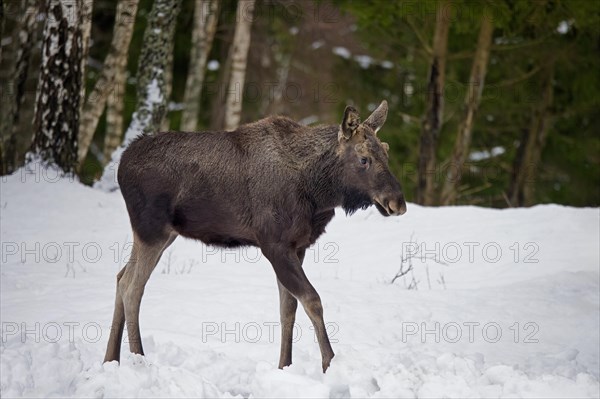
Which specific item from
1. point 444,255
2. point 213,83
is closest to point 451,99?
point 213,83

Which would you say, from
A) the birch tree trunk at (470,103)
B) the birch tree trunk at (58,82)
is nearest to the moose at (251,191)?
the birch tree trunk at (58,82)

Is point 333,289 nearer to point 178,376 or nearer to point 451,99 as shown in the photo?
point 178,376

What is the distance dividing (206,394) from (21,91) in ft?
35.9

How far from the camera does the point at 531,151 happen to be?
2148cm

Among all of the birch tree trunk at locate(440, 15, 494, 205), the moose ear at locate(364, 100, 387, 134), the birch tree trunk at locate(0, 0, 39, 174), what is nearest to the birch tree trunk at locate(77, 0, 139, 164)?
the birch tree trunk at locate(0, 0, 39, 174)

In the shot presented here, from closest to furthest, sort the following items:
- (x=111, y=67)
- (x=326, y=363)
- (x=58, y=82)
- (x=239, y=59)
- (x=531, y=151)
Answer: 1. (x=326, y=363)
2. (x=58, y=82)
3. (x=111, y=67)
4. (x=239, y=59)
5. (x=531, y=151)

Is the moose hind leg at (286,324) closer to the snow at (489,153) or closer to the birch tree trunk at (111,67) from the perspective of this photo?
the birch tree trunk at (111,67)

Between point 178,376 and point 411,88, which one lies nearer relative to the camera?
point 178,376

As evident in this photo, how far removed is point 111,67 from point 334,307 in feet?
25.7

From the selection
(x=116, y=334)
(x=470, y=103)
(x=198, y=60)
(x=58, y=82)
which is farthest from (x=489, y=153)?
(x=116, y=334)

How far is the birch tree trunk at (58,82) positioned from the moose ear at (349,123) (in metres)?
6.62

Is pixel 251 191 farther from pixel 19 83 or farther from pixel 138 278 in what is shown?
pixel 19 83

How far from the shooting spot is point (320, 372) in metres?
6.34

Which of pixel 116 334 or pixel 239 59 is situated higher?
pixel 239 59
